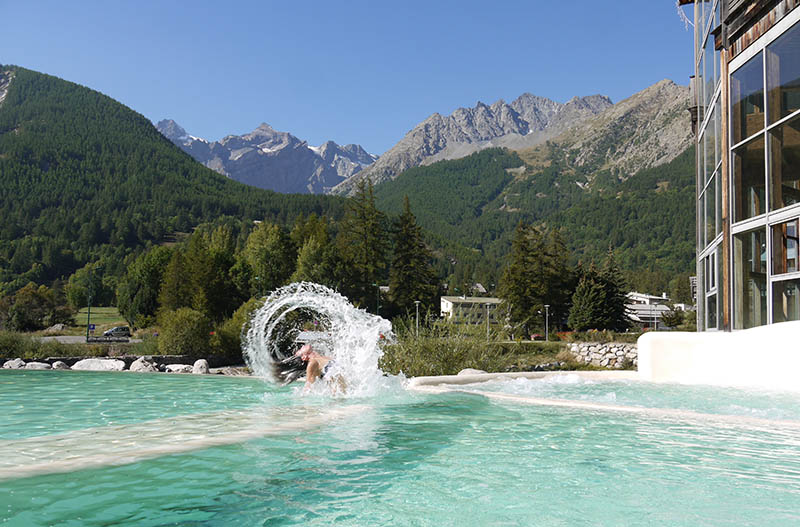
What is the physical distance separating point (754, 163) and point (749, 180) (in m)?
0.46

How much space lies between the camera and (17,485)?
4777mm

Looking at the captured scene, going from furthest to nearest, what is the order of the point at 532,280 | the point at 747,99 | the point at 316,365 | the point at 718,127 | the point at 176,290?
1. the point at 532,280
2. the point at 176,290
3. the point at 718,127
4. the point at 747,99
5. the point at 316,365

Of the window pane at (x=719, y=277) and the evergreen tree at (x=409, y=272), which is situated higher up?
the evergreen tree at (x=409, y=272)

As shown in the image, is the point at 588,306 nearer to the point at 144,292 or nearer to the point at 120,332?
→ the point at 144,292

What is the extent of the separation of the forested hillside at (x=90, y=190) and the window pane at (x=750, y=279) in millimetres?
113812

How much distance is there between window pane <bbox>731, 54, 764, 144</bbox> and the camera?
15.0 m

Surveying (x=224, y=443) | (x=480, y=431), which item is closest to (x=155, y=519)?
(x=224, y=443)

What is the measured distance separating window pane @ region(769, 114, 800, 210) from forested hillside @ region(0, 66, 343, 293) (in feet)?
377

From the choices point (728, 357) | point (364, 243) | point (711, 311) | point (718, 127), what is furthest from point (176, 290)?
point (728, 357)

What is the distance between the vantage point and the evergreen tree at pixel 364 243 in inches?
2275

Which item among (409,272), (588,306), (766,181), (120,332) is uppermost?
(409,272)

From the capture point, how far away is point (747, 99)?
15516 mm

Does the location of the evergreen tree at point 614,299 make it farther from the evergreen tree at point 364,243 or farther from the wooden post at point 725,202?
the wooden post at point 725,202

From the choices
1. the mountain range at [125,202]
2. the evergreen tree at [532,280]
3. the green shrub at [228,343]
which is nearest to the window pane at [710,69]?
the green shrub at [228,343]
